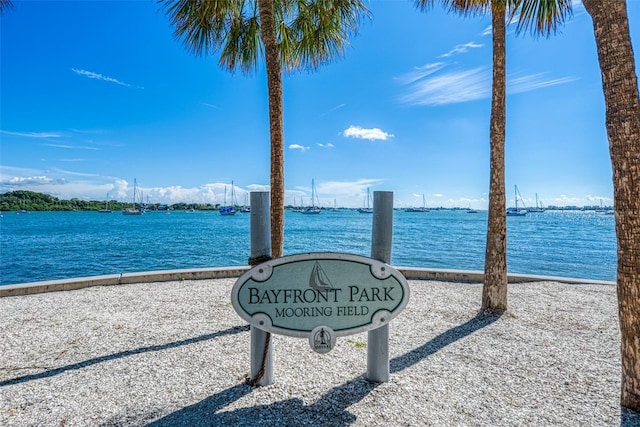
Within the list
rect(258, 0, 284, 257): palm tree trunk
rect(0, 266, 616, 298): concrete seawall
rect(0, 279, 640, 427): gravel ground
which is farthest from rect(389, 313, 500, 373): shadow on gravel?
rect(0, 266, 616, 298): concrete seawall

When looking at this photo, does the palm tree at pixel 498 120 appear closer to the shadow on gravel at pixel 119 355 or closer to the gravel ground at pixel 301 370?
the gravel ground at pixel 301 370

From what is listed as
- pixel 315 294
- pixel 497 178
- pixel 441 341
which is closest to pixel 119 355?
pixel 315 294

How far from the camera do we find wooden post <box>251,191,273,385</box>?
288 centimetres

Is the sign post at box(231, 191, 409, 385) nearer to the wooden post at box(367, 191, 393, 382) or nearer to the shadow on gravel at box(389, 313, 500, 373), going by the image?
the wooden post at box(367, 191, 393, 382)

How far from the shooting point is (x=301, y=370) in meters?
3.33

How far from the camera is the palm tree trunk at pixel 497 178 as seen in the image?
194 inches

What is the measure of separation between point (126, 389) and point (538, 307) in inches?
236

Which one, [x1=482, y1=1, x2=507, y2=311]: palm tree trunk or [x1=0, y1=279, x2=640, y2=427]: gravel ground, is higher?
[x1=482, y1=1, x2=507, y2=311]: palm tree trunk

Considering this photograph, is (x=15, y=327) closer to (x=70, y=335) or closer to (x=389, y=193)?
(x=70, y=335)

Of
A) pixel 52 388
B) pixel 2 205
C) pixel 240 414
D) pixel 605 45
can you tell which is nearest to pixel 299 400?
pixel 240 414

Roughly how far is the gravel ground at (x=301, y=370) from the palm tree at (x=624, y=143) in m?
0.78

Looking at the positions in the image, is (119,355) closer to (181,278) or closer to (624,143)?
(181,278)

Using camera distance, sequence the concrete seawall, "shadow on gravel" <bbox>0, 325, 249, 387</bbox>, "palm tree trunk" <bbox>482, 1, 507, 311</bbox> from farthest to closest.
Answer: the concrete seawall, "palm tree trunk" <bbox>482, 1, 507, 311</bbox>, "shadow on gravel" <bbox>0, 325, 249, 387</bbox>

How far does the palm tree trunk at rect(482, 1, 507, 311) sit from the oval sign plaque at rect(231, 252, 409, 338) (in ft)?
10.1
